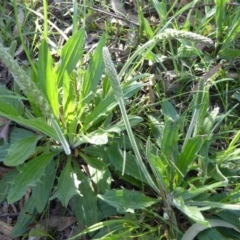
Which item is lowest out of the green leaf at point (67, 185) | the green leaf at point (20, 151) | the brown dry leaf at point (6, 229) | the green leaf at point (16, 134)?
the brown dry leaf at point (6, 229)

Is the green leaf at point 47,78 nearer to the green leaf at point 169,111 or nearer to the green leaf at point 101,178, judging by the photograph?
the green leaf at point 101,178

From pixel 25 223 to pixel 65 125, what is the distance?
399 millimetres

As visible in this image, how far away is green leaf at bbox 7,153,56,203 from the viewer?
4.93 feet

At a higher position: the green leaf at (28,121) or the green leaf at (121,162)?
the green leaf at (28,121)

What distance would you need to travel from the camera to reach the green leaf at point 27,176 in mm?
1504

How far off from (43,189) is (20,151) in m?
0.16

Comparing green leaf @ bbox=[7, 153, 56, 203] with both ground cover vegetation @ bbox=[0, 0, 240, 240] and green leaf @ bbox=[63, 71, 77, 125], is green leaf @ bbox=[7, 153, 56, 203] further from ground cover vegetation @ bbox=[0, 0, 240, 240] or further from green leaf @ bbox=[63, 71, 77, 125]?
green leaf @ bbox=[63, 71, 77, 125]

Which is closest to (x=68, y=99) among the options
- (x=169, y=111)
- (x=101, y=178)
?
(x=101, y=178)

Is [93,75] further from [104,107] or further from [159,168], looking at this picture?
[159,168]

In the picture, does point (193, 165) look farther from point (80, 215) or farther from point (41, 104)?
point (41, 104)

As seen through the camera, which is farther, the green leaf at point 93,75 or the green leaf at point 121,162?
the green leaf at point 93,75

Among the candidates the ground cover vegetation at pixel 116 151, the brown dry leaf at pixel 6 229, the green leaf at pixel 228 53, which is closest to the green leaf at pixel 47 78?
the ground cover vegetation at pixel 116 151

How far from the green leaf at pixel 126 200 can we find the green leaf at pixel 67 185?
143 mm

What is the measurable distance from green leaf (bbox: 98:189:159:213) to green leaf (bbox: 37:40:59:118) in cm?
39
